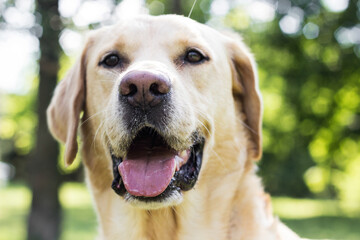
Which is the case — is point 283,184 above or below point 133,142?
below

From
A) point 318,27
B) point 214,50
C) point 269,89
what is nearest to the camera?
point 214,50

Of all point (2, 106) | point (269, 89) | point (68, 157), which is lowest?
point (2, 106)

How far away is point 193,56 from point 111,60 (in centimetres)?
61

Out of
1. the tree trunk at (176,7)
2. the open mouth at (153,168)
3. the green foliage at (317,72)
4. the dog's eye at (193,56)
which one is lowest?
the green foliage at (317,72)

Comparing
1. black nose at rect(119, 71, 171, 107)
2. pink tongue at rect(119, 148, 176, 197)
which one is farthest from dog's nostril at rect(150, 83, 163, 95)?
pink tongue at rect(119, 148, 176, 197)

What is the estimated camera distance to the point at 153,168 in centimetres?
279

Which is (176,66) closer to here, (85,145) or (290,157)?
(85,145)

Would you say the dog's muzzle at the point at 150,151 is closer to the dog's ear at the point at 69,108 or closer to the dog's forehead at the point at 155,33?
the dog's ear at the point at 69,108

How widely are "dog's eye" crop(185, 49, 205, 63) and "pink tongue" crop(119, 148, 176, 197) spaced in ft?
2.66

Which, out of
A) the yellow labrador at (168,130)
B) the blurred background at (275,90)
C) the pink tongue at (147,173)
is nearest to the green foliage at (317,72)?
the blurred background at (275,90)

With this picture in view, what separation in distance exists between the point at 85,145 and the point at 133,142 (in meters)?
0.76

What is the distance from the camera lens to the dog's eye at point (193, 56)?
332 centimetres

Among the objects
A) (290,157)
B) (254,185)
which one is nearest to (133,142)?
(254,185)

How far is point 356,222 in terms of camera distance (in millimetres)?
17000
